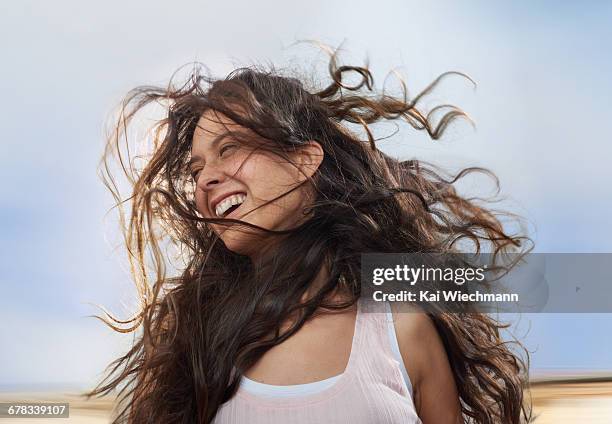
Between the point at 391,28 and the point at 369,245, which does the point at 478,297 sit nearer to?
the point at 369,245

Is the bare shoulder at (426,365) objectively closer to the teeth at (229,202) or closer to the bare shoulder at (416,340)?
the bare shoulder at (416,340)

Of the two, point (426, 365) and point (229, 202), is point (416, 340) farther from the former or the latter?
point (229, 202)

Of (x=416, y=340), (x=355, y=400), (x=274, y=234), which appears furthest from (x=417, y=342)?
(x=274, y=234)

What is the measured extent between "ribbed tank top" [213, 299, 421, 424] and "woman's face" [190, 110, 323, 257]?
7.7 inches

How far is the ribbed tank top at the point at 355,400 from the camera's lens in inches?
30.4

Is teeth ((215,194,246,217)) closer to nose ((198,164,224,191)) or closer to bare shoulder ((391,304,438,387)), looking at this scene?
nose ((198,164,224,191))

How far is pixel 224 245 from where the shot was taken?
1.05 meters

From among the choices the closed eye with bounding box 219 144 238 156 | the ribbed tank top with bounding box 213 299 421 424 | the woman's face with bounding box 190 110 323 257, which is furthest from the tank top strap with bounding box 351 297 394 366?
the closed eye with bounding box 219 144 238 156

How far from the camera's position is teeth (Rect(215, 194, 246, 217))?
37.4 inches

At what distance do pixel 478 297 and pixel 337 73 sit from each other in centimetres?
41

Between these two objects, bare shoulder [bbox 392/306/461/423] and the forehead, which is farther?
the forehead

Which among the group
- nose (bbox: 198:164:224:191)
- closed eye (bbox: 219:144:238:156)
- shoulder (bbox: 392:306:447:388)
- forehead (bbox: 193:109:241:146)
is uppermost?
forehead (bbox: 193:109:241:146)

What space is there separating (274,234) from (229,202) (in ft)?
0.26

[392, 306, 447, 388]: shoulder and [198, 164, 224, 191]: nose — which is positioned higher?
[198, 164, 224, 191]: nose
